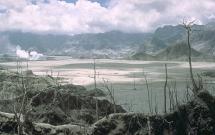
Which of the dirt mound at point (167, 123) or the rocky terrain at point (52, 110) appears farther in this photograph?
the dirt mound at point (167, 123)

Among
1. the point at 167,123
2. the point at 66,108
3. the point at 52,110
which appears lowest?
the point at 66,108

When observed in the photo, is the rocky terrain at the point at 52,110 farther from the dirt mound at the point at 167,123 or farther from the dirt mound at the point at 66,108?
the dirt mound at the point at 167,123

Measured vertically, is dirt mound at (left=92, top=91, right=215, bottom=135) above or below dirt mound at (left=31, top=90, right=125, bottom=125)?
above

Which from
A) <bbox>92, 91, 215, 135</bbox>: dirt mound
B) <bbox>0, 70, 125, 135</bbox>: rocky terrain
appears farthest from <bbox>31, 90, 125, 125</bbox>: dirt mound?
<bbox>92, 91, 215, 135</bbox>: dirt mound

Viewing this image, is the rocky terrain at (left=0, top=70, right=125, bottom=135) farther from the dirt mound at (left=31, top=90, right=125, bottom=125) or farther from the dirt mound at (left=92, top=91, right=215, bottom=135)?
the dirt mound at (left=92, top=91, right=215, bottom=135)

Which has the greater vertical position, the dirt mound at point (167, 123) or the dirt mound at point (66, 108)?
the dirt mound at point (167, 123)

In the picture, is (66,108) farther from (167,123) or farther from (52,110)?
(167,123)

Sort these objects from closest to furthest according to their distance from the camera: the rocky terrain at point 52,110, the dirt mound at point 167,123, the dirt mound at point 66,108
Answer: the rocky terrain at point 52,110 → the dirt mound at point 167,123 → the dirt mound at point 66,108

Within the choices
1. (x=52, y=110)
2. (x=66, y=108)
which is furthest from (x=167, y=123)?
(x=66, y=108)

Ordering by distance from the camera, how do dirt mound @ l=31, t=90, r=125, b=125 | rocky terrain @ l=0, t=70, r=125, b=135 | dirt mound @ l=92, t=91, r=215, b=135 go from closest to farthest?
rocky terrain @ l=0, t=70, r=125, b=135 < dirt mound @ l=92, t=91, r=215, b=135 < dirt mound @ l=31, t=90, r=125, b=125

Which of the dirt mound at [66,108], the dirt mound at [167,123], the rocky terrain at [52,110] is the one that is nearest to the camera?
the rocky terrain at [52,110]

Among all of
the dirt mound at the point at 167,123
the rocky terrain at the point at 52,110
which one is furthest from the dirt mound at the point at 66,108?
the dirt mound at the point at 167,123

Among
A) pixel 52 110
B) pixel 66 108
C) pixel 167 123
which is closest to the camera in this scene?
pixel 167 123

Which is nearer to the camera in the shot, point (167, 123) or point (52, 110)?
point (167, 123)
